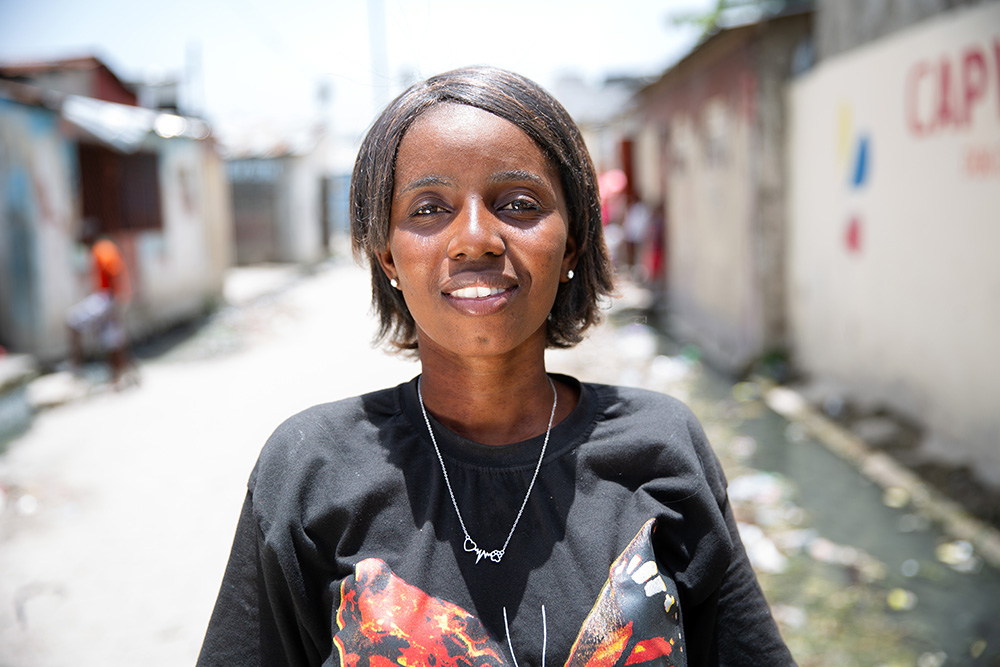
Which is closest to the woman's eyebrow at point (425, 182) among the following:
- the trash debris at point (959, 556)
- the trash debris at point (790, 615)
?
the trash debris at point (790, 615)

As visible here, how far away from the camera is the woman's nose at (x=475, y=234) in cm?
125

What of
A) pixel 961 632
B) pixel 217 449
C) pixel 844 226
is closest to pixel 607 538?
pixel 961 632

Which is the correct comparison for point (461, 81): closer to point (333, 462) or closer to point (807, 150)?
point (333, 462)

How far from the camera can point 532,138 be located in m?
1.33

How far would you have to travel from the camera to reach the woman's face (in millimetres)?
1272

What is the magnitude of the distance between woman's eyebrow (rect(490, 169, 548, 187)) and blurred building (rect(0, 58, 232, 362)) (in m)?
8.83

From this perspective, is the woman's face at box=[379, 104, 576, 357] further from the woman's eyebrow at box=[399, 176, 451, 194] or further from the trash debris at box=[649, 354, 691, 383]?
the trash debris at box=[649, 354, 691, 383]

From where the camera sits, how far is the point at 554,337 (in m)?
1.61

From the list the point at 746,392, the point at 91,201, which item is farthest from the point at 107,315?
the point at 746,392

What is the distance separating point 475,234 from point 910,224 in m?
4.96

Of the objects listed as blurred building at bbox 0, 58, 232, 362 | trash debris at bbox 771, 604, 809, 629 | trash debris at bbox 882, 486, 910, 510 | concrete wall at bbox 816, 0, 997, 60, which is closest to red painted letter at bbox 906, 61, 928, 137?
concrete wall at bbox 816, 0, 997, 60

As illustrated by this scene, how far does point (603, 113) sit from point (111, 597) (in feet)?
66.6

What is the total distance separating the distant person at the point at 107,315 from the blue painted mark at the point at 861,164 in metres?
7.00

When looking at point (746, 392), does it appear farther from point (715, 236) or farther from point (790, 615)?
point (790, 615)
